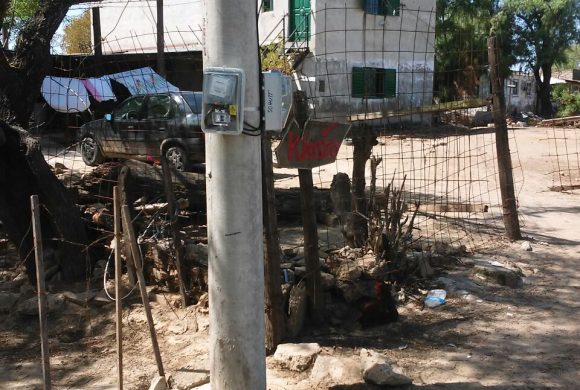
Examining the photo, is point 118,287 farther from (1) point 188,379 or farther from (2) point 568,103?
(2) point 568,103

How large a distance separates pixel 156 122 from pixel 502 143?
7.38m

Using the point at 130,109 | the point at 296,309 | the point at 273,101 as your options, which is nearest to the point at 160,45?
the point at 130,109

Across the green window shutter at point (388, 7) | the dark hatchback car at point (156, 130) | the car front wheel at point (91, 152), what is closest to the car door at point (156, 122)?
the dark hatchback car at point (156, 130)

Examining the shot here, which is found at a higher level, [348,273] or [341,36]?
[341,36]

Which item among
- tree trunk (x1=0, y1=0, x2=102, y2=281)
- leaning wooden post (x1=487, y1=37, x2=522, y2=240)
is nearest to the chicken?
leaning wooden post (x1=487, y1=37, x2=522, y2=240)

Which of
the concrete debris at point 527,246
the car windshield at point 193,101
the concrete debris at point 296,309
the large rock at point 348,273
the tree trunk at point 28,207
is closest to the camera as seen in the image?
the concrete debris at point 296,309

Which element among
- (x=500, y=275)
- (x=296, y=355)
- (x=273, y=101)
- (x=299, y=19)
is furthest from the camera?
(x=299, y=19)

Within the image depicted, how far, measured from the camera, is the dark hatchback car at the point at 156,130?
457 inches

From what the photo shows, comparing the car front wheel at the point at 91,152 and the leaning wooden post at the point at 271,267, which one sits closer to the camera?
the leaning wooden post at the point at 271,267

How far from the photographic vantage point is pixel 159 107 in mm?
12023

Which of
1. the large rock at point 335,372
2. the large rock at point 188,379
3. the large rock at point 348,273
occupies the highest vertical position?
the large rock at point 348,273

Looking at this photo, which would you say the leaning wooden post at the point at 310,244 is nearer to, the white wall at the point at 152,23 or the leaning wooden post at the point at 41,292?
the leaning wooden post at the point at 41,292

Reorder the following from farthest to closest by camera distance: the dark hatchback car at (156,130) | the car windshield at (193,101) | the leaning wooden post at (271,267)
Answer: the dark hatchback car at (156,130)
the car windshield at (193,101)
the leaning wooden post at (271,267)

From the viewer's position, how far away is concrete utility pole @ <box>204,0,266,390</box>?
3.05 meters
